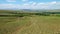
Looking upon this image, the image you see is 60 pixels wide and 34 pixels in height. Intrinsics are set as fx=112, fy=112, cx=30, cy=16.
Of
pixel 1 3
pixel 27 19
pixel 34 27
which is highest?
pixel 1 3

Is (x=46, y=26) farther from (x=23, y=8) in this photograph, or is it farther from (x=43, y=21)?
(x=23, y=8)

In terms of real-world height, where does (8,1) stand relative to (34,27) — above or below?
above

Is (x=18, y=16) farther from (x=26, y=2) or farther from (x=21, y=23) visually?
(x=26, y=2)

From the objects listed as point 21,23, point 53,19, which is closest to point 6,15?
point 21,23

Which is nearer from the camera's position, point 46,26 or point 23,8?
point 46,26
